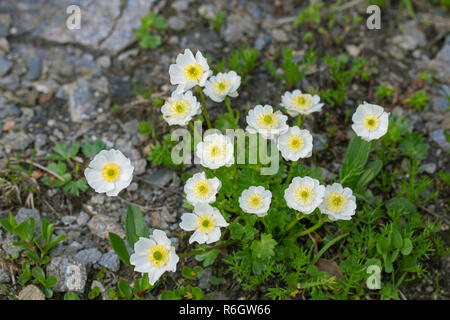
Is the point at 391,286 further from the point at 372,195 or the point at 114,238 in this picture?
the point at 114,238

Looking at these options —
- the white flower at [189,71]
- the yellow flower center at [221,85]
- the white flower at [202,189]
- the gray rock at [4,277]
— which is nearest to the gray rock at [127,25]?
the white flower at [189,71]

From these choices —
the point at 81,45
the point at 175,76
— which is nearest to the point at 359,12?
the point at 175,76

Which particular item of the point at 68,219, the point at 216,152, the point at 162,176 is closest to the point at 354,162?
the point at 216,152

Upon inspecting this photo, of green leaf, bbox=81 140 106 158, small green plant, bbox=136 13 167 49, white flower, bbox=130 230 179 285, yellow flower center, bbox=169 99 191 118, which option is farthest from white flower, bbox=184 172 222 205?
small green plant, bbox=136 13 167 49

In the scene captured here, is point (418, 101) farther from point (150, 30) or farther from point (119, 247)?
point (119, 247)

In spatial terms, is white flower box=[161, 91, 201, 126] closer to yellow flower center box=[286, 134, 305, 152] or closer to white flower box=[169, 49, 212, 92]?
white flower box=[169, 49, 212, 92]

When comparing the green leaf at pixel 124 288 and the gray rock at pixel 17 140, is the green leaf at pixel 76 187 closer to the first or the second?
the gray rock at pixel 17 140
